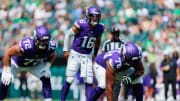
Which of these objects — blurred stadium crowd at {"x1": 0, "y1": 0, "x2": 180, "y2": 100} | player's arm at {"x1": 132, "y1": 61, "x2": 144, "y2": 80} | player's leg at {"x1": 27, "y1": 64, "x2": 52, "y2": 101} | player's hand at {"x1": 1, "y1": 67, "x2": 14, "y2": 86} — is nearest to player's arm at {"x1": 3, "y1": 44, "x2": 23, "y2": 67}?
player's hand at {"x1": 1, "y1": 67, "x2": 14, "y2": 86}

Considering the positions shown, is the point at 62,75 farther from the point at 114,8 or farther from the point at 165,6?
the point at 165,6

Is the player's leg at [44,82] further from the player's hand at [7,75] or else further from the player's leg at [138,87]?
the player's leg at [138,87]

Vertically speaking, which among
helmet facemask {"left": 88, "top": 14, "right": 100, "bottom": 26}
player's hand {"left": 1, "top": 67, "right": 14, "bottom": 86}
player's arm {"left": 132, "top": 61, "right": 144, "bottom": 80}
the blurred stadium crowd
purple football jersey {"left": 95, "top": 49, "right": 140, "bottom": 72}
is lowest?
the blurred stadium crowd

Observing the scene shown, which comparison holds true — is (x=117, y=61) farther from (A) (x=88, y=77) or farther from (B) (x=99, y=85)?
(A) (x=88, y=77)

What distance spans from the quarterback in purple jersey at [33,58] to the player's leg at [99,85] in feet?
2.71

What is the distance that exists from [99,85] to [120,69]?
0.60 meters

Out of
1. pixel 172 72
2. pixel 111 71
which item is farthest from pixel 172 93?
pixel 111 71

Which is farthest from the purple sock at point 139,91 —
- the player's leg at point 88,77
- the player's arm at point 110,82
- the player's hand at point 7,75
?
the player's hand at point 7,75

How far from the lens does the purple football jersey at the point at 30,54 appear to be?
27.9 ft

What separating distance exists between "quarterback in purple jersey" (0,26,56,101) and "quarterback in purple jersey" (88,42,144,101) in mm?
937

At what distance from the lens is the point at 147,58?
15.2 m

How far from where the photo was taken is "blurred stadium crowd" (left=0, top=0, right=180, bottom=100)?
56.2 ft

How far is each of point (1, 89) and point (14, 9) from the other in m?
11.0

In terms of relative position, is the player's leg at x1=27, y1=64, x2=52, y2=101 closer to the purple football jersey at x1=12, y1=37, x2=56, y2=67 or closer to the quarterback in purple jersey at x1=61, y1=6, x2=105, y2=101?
the purple football jersey at x1=12, y1=37, x2=56, y2=67
